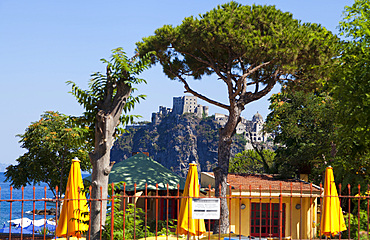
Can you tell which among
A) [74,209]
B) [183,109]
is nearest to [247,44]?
[74,209]

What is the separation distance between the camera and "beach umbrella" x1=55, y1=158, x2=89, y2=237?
8.56 meters

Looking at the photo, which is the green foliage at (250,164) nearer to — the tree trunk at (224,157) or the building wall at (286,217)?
the building wall at (286,217)

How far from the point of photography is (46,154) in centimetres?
2827

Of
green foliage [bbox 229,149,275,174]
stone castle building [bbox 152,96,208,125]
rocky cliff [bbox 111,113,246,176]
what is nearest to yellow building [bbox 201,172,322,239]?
green foliage [bbox 229,149,275,174]

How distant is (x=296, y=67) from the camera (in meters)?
19.9

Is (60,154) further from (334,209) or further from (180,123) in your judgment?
(180,123)

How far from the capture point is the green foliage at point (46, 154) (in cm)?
2759

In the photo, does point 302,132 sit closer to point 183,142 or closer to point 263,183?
point 263,183

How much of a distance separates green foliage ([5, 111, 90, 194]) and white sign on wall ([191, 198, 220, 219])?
67.6ft

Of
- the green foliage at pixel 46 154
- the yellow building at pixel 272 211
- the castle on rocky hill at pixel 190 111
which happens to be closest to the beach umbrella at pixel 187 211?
the yellow building at pixel 272 211

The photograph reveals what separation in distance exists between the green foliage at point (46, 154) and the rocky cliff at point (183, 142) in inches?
5007

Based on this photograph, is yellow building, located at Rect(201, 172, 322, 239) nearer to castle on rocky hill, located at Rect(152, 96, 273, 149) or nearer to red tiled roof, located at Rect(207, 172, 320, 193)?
red tiled roof, located at Rect(207, 172, 320, 193)

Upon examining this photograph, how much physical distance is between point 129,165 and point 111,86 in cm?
1005

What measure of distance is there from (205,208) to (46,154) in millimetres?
22548
